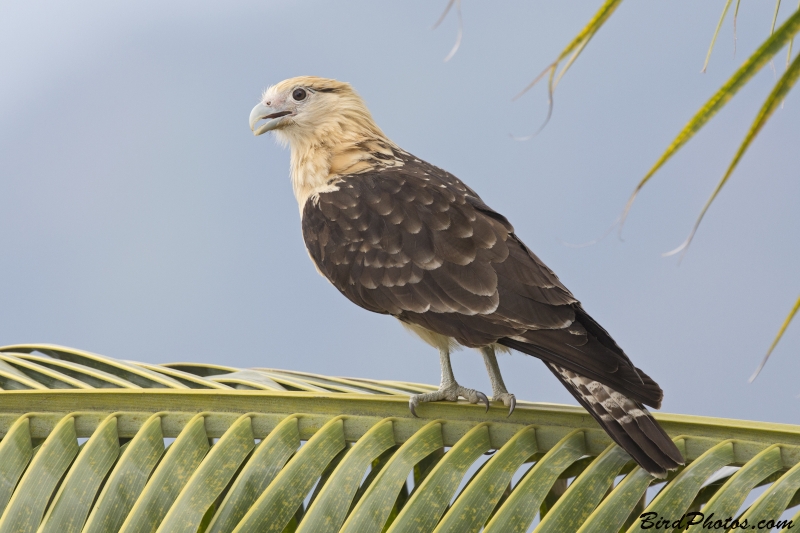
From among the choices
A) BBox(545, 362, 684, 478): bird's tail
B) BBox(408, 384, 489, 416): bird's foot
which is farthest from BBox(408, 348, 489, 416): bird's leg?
BBox(545, 362, 684, 478): bird's tail

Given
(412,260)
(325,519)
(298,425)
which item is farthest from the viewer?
(412,260)

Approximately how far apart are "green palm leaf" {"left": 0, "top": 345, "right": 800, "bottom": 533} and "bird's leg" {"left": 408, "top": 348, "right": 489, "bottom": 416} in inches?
2.1

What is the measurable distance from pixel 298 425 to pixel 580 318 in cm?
114

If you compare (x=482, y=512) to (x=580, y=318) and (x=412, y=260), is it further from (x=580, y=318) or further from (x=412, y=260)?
(x=412, y=260)

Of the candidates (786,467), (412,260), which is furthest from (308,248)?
(786,467)

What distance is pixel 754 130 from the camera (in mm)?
1353

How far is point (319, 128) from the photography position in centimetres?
455

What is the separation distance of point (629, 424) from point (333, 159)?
231cm

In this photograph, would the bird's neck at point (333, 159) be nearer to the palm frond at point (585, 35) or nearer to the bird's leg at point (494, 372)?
the bird's leg at point (494, 372)

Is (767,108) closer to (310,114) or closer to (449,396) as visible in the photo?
(449,396)

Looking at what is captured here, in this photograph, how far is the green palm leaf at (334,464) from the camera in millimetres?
2375

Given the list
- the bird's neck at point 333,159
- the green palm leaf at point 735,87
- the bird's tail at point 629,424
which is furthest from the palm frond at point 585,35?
the bird's neck at point 333,159

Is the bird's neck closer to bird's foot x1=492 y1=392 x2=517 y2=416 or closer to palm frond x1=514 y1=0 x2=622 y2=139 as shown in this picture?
bird's foot x1=492 y1=392 x2=517 y2=416

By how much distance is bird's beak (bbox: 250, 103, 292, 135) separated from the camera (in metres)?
4.56
